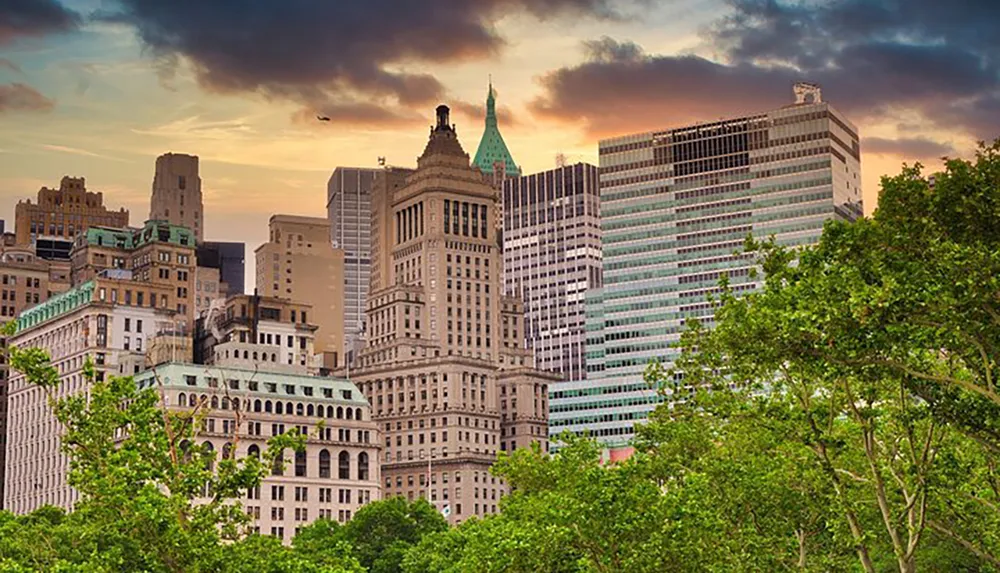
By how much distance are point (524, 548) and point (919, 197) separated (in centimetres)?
2894

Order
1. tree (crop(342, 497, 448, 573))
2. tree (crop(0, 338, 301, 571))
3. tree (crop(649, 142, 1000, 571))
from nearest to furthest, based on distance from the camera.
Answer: tree (crop(649, 142, 1000, 571)) → tree (crop(0, 338, 301, 571)) → tree (crop(342, 497, 448, 573))

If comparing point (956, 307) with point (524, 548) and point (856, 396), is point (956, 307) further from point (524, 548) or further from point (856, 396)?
point (524, 548)

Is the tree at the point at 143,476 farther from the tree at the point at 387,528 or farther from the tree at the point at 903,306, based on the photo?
the tree at the point at 387,528

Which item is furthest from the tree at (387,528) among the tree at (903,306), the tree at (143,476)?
the tree at (143,476)

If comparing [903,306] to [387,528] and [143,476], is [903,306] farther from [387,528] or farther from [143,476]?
[387,528]

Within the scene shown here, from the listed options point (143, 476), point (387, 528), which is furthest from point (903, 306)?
point (387, 528)

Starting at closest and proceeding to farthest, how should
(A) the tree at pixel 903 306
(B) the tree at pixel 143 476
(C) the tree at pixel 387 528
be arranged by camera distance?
(A) the tree at pixel 903 306
(B) the tree at pixel 143 476
(C) the tree at pixel 387 528

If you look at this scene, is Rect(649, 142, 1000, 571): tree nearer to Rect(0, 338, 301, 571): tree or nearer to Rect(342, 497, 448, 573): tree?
Rect(0, 338, 301, 571): tree

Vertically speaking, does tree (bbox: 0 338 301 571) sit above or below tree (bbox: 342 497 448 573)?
above

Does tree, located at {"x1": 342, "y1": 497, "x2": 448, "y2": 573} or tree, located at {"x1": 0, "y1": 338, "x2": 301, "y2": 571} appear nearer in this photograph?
tree, located at {"x1": 0, "y1": 338, "x2": 301, "y2": 571}

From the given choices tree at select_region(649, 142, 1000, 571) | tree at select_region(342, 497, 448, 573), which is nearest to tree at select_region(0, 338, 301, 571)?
tree at select_region(649, 142, 1000, 571)

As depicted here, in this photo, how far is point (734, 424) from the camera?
3118 inches

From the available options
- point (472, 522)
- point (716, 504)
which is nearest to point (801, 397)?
point (716, 504)

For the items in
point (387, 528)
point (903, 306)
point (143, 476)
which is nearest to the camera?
point (903, 306)
